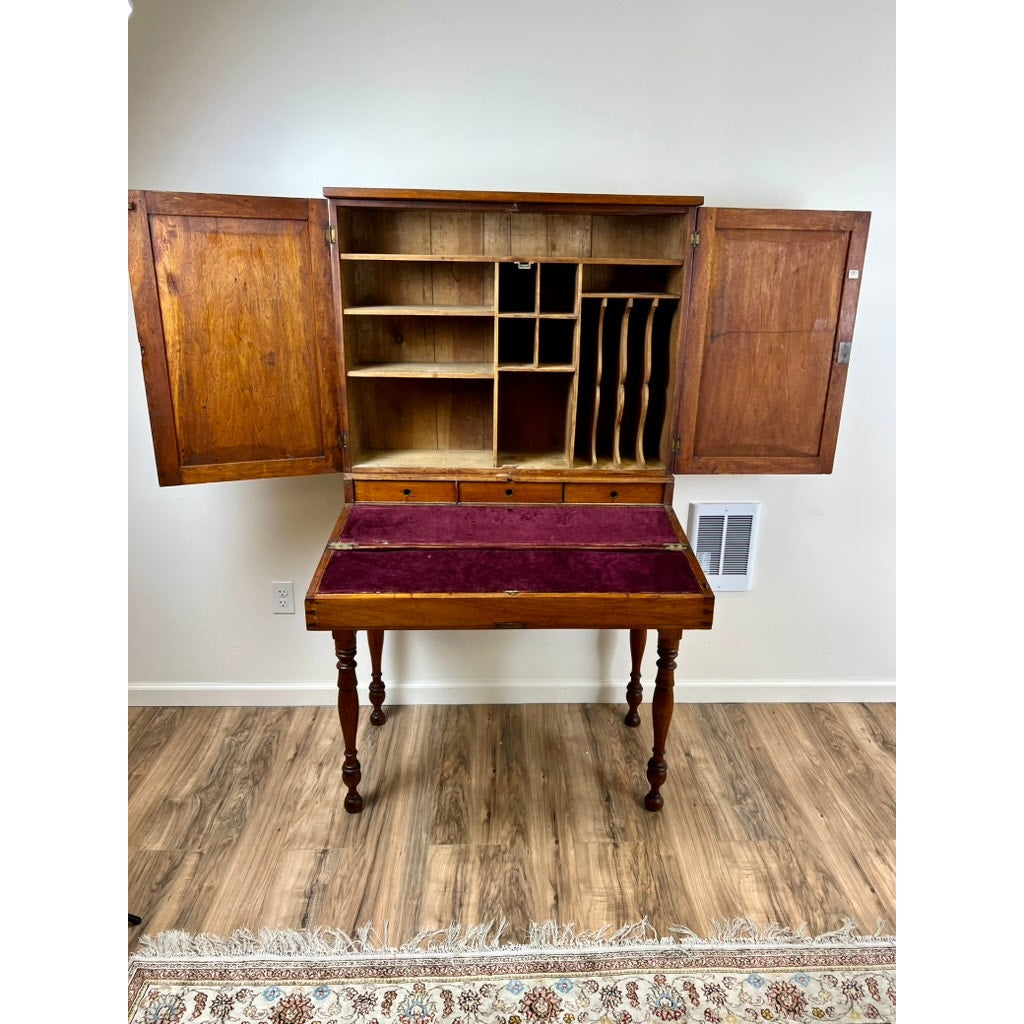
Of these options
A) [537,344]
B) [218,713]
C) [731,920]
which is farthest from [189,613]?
[731,920]

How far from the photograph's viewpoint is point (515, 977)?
1.58m

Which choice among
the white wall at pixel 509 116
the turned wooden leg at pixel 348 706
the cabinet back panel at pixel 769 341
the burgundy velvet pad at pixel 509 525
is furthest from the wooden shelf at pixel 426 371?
the turned wooden leg at pixel 348 706

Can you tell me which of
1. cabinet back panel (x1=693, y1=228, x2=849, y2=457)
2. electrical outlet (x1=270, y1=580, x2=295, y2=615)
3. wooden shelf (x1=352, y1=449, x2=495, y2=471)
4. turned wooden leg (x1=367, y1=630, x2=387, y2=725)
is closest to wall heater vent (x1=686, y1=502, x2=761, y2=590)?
cabinet back panel (x1=693, y1=228, x2=849, y2=457)

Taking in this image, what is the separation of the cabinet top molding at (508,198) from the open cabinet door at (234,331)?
13cm

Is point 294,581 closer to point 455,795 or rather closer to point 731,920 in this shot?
point 455,795

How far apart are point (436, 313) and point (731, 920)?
1.81m

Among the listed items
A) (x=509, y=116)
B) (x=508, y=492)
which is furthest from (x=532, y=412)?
(x=509, y=116)

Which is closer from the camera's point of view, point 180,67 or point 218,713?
point 180,67

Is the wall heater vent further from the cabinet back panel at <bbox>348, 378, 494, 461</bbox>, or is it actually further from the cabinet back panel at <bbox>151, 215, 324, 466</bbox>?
the cabinet back panel at <bbox>151, 215, 324, 466</bbox>

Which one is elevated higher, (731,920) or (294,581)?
(294,581)

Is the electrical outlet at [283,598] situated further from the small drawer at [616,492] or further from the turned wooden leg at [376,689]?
the small drawer at [616,492]

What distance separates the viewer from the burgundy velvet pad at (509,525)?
1896 millimetres

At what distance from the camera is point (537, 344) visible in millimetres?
1885
